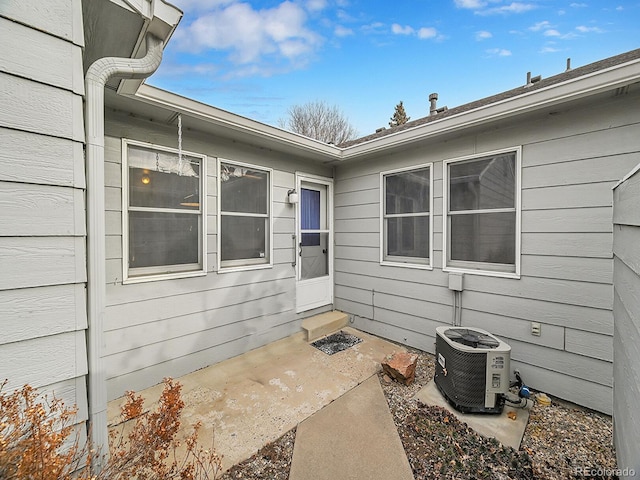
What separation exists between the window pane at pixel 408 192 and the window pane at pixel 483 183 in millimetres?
330

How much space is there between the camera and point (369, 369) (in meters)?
3.11

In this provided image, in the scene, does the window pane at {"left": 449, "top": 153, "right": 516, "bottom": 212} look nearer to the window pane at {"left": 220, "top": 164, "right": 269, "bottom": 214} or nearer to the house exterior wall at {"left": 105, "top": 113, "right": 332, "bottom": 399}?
the house exterior wall at {"left": 105, "top": 113, "right": 332, "bottom": 399}

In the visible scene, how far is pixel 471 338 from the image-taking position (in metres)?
2.53

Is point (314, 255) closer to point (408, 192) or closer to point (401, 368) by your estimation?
point (408, 192)

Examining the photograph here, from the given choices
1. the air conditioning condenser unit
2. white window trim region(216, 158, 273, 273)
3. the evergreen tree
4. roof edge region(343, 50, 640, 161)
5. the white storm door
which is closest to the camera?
roof edge region(343, 50, 640, 161)

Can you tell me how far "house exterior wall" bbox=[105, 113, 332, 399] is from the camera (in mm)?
2557

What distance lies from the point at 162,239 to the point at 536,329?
3924mm

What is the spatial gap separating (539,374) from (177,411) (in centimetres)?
322

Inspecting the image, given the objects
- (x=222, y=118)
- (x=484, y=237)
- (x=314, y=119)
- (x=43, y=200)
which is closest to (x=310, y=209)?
(x=222, y=118)

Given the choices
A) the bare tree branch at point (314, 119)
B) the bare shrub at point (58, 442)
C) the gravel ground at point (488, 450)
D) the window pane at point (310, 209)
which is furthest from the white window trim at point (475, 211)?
the bare tree branch at point (314, 119)

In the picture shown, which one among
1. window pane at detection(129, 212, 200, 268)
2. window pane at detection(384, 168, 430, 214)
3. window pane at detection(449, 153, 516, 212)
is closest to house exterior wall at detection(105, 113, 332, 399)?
window pane at detection(129, 212, 200, 268)

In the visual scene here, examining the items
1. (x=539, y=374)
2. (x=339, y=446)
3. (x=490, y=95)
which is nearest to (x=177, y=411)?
(x=339, y=446)

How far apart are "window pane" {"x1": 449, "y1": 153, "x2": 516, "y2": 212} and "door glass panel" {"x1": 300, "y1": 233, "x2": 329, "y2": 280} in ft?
6.57

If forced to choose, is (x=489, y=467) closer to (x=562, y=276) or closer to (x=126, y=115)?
(x=562, y=276)
